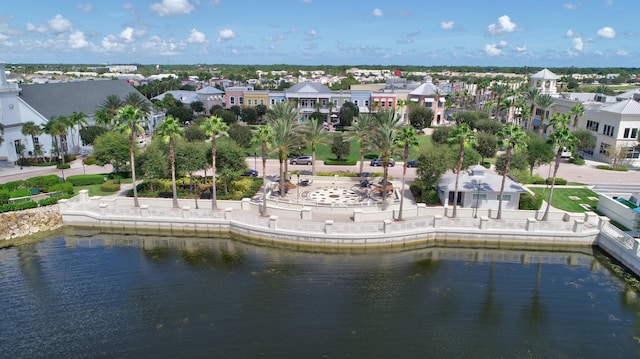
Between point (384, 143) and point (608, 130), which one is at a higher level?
point (384, 143)

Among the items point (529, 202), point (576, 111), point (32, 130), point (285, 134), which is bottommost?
point (529, 202)

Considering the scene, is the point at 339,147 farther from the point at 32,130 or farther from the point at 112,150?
the point at 32,130

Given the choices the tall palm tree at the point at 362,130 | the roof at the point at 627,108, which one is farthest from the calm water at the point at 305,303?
the roof at the point at 627,108

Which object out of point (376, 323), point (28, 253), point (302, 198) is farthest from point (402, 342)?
point (28, 253)

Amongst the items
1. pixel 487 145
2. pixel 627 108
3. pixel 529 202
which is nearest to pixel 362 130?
pixel 487 145

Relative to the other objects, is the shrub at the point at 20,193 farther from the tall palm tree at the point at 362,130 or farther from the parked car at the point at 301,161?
the tall palm tree at the point at 362,130

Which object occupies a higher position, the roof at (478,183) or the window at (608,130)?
the window at (608,130)
